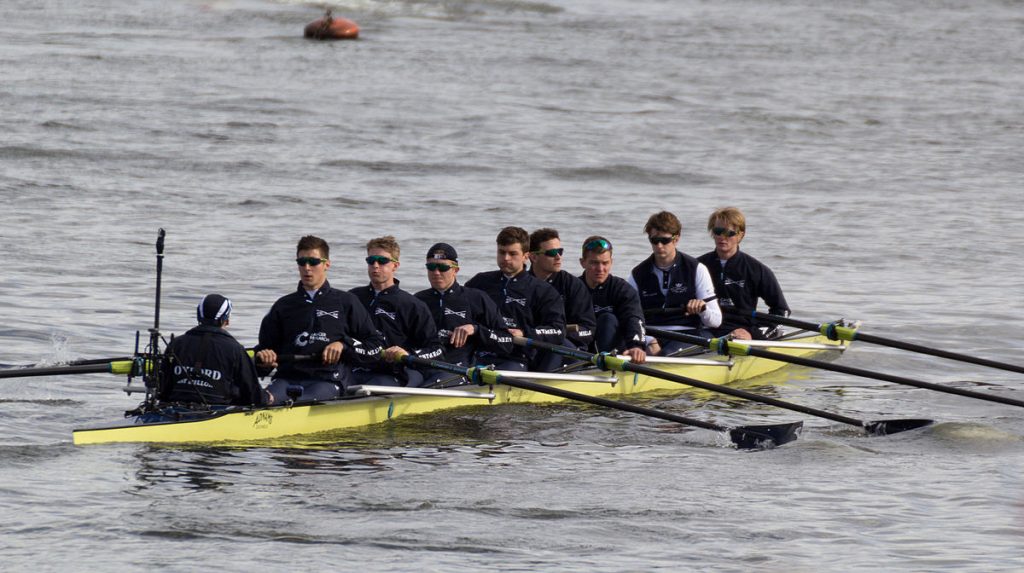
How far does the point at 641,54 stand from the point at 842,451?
3591 centimetres

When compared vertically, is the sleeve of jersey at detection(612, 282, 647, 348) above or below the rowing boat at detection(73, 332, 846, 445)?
above

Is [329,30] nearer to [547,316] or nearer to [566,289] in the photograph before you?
[566,289]

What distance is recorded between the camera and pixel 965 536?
10906mm

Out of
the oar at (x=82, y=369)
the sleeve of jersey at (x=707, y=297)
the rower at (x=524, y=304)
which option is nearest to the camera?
the oar at (x=82, y=369)

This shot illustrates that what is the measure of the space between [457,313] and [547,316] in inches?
40.4

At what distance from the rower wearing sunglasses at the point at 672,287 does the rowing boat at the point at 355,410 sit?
44 centimetres

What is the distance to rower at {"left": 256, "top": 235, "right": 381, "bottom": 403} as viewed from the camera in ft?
40.1

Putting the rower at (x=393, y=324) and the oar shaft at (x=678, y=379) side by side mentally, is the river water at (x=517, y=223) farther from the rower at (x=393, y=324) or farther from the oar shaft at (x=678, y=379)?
the rower at (x=393, y=324)

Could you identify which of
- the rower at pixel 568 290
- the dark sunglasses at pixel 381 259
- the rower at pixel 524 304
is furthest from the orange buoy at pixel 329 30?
the dark sunglasses at pixel 381 259

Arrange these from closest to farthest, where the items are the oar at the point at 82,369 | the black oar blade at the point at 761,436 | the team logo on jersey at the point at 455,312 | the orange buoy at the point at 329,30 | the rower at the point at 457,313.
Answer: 1. the oar at the point at 82,369
2. the black oar blade at the point at 761,436
3. the rower at the point at 457,313
4. the team logo on jersey at the point at 455,312
5. the orange buoy at the point at 329,30

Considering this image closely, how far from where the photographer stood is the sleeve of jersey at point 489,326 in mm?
13656

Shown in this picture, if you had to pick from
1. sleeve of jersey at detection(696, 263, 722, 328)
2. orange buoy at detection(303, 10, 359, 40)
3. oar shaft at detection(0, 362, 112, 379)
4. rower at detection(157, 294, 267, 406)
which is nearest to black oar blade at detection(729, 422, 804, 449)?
sleeve of jersey at detection(696, 263, 722, 328)

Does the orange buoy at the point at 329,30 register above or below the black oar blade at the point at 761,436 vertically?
above

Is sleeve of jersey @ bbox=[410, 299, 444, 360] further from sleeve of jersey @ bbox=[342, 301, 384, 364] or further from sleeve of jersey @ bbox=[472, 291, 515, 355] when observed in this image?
sleeve of jersey @ bbox=[472, 291, 515, 355]
